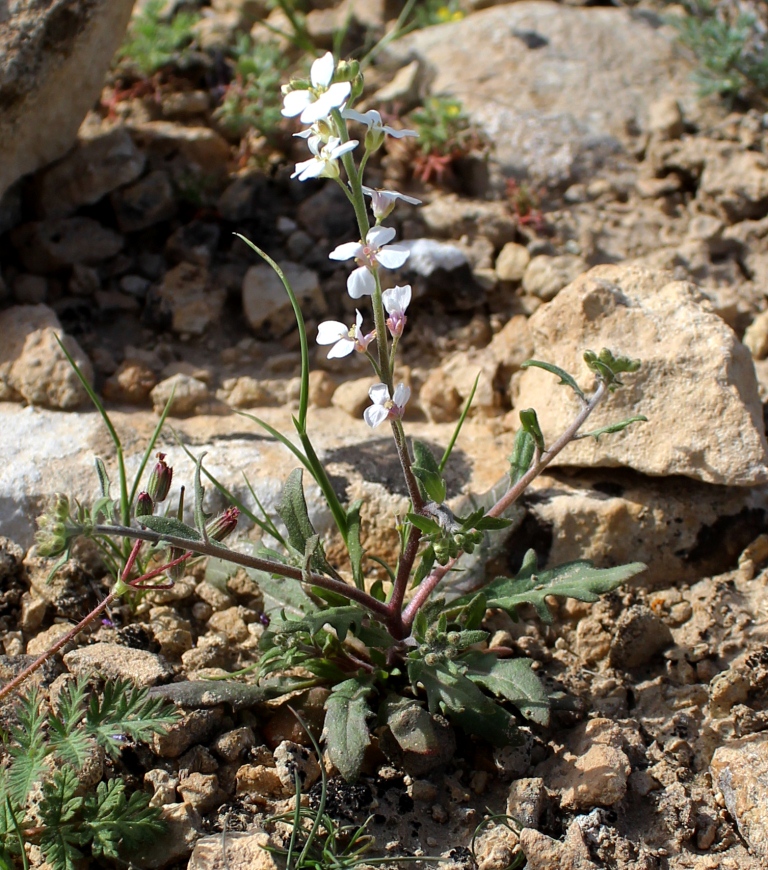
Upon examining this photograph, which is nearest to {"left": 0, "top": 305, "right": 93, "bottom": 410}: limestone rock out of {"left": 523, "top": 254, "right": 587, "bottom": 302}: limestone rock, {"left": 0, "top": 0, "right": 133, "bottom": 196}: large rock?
{"left": 0, "top": 0, "right": 133, "bottom": 196}: large rock

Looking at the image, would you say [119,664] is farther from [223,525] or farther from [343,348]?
[343,348]

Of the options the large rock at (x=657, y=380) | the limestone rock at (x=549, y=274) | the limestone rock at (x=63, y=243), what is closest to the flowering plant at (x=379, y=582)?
the large rock at (x=657, y=380)

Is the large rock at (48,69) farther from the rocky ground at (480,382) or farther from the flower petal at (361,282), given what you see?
the flower petal at (361,282)

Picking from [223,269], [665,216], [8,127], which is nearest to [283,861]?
[223,269]

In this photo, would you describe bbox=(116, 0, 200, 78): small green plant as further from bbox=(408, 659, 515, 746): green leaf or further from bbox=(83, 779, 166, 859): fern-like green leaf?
bbox=(83, 779, 166, 859): fern-like green leaf

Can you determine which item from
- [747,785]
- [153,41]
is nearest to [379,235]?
[747,785]

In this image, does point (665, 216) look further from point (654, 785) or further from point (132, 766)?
point (132, 766)
